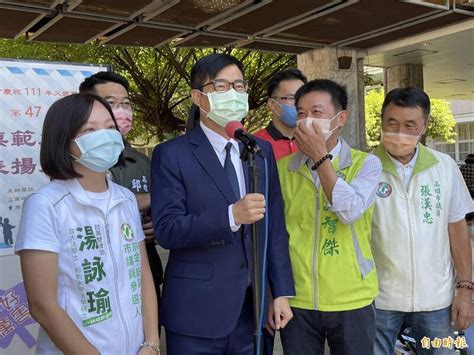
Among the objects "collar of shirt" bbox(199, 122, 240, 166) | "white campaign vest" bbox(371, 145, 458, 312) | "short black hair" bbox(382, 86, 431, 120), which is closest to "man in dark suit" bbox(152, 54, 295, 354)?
"collar of shirt" bbox(199, 122, 240, 166)

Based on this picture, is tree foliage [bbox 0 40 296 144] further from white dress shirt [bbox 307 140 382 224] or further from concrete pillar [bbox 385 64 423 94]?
white dress shirt [bbox 307 140 382 224]

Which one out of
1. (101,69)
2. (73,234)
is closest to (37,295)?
(73,234)

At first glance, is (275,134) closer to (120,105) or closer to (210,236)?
(120,105)

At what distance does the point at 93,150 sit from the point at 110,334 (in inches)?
26.7

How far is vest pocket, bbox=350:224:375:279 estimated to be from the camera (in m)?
2.24

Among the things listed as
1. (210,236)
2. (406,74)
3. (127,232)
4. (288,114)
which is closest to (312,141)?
(210,236)

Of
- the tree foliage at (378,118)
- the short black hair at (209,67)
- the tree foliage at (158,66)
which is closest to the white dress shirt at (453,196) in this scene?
the short black hair at (209,67)

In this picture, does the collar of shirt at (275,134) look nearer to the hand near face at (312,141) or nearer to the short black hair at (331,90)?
the short black hair at (331,90)

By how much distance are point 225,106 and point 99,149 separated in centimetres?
56

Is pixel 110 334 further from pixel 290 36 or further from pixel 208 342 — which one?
pixel 290 36

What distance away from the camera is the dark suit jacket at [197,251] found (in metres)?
1.95

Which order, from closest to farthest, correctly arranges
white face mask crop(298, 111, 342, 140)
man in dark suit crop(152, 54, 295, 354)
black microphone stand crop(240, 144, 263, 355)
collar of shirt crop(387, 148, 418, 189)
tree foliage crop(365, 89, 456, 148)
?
black microphone stand crop(240, 144, 263, 355)
man in dark suit crop(152, 54, 295, 354)
white face mask crop(298, 111, 342, 140)
collar of shirt crop(387, 148, 418, 189)
tree foliage crop(365, 89, 456, 148)

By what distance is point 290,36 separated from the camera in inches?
232

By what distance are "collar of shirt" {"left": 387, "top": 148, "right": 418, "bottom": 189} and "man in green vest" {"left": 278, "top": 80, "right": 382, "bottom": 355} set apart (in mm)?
302
